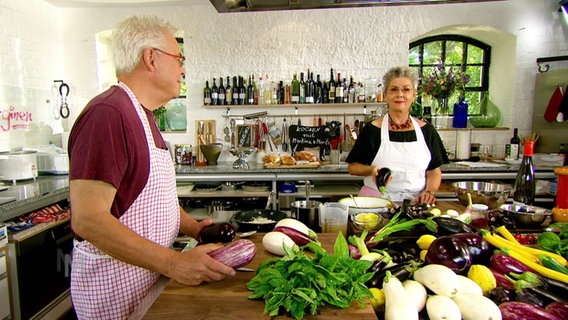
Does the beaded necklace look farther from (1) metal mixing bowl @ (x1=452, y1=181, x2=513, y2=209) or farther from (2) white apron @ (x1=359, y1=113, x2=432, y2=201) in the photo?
(1) metal mixing bowl @ (x1=452, y1=181, x2=513, y2=209)

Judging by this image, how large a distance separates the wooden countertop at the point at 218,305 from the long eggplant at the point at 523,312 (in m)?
0.34

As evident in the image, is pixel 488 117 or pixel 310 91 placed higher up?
pixel 310 91

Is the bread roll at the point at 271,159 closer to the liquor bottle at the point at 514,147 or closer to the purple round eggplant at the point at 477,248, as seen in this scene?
the liquor bottle at the point at 514,147

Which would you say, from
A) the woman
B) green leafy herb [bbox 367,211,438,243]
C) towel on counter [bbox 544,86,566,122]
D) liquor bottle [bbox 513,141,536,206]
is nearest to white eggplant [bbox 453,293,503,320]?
green leafy herb [bbox 367,211,438,243]

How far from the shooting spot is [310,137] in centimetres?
471

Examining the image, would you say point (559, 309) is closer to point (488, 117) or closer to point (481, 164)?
point (481, 164)

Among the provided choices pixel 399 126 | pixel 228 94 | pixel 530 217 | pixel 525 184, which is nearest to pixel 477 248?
pixel 530 217

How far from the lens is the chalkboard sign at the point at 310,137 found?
15.4 feet

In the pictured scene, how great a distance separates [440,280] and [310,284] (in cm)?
35

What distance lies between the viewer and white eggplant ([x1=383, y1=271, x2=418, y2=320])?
87cm

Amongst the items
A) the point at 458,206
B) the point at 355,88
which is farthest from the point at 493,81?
the point at 458,206

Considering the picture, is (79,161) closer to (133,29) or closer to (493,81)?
(133,29)

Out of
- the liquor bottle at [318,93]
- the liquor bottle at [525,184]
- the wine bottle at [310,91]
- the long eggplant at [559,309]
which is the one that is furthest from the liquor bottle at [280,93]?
the long eggplant at [559,309]

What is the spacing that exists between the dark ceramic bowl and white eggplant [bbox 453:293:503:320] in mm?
893
